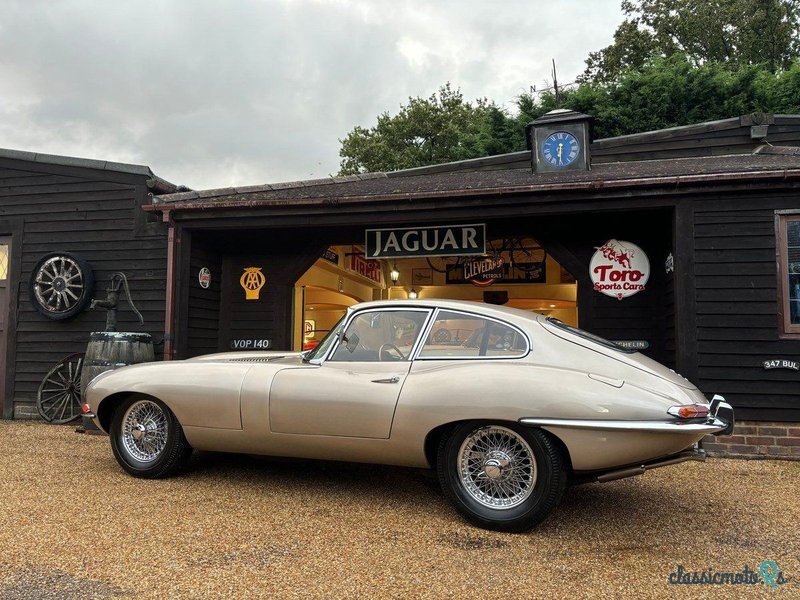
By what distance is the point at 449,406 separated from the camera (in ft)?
10.00

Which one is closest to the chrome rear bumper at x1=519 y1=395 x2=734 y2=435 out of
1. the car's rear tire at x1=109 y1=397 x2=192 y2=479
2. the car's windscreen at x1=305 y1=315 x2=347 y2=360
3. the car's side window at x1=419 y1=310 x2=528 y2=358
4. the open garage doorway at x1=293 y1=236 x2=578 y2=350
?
the car's side window at x1=419 y1=310 x2=528 y2=358

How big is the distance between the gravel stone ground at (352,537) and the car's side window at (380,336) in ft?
3.00

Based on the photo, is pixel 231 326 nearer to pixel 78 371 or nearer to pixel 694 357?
pixel 78 371

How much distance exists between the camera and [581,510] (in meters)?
3.39

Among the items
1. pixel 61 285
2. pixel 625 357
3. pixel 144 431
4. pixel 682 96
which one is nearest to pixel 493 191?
pixel 625 357

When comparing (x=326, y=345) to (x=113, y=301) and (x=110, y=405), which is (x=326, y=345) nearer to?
(x=110, y=405)

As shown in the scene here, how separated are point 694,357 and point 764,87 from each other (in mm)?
14560

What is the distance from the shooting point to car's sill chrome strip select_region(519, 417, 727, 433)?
106 inches

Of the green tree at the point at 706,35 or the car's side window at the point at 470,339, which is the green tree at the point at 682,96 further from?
the car's side window at the point at 470,339

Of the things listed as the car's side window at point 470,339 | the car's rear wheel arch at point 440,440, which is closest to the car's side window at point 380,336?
the car's side window at point 470,339

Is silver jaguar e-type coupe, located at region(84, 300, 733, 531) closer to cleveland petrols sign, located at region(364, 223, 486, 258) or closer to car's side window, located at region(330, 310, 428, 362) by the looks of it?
car's side window, located at region(330, 310, 428, 362)
